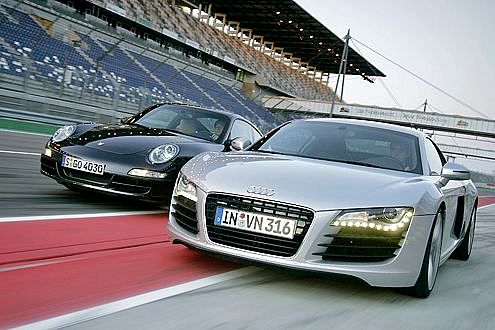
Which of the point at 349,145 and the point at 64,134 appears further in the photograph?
the point at 64,134

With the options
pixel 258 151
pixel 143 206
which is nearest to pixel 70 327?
pixel 258 151

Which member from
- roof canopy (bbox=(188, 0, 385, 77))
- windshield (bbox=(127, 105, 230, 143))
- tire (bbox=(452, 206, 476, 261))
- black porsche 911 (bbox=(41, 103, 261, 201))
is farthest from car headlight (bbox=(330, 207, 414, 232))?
roof canopy (bbox=(188, 0, 385, 77))

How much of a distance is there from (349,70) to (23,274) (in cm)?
6284

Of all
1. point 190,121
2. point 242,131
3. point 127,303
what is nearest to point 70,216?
point 190,121

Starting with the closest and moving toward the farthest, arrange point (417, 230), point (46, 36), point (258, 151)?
point (417, 230)
point (258, 151)
point (46, 36)

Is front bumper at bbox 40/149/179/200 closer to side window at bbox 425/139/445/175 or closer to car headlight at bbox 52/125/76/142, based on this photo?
car headlight at bbox 52/125/76/142

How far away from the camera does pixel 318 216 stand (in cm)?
309

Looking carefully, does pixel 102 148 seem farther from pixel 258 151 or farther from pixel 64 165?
pixel 258 151

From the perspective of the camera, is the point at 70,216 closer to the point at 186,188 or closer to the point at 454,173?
the point at 186,188

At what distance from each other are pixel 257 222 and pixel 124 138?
2.73 m

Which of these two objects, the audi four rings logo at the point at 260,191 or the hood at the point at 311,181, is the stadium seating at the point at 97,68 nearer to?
the hood at the point at 311,181

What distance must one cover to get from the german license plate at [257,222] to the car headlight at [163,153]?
7.03 feet

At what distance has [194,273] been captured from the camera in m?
3.42

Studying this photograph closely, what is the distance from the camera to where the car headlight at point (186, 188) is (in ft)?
11.4
